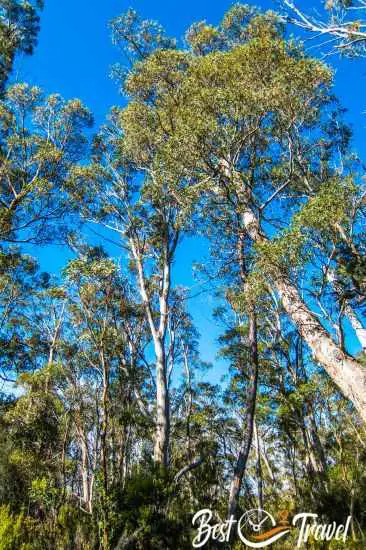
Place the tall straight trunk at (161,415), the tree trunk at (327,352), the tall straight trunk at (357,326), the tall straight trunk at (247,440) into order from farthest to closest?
the tall straight trunk at (357,326) → the tall straight trunk at (161,415) → the tall straight trunk at (247,440) → the tree trunk at (327,352)

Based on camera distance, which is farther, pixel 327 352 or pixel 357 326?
pixel 357 326

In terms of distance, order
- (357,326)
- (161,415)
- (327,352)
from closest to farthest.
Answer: (327,352) → (161,415) → (357,326)

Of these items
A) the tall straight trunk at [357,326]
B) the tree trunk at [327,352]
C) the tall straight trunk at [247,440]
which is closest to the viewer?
the tree trunk at [327,352]

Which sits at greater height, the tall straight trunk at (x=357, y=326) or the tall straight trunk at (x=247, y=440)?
the tall straight trunk at (x=357, y=326)

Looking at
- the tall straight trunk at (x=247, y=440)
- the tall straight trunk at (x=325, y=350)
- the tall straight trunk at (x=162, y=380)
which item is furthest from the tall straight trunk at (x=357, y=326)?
the tall straight trunk at (x=162, y=380)

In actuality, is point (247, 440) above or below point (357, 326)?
below

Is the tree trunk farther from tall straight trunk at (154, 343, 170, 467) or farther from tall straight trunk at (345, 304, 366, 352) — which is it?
tall straight trunk at (154, 343, 170, 467)

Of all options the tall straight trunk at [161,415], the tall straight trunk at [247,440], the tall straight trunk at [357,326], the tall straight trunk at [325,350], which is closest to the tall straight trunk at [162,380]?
the tall straight trunk at [161,415]

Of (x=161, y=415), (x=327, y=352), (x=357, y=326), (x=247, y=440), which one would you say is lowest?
(x=247, y=440)

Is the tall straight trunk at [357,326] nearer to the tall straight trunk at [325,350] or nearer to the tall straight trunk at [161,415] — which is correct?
the tall straight trunk at [325,350]

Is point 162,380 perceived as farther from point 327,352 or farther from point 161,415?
point 327,352

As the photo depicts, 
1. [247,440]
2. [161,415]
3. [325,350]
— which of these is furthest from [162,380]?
[325,350]

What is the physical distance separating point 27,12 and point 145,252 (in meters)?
8.62

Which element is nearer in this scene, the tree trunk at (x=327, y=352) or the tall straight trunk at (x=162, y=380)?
the tree trunk at (x=327, y=352)
